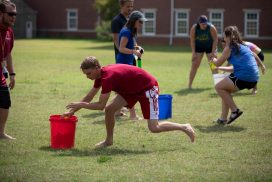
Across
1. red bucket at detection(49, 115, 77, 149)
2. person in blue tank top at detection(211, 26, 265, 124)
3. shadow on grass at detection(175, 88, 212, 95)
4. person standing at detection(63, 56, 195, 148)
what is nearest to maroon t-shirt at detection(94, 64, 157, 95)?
person standing at detection(63, 56, 195, 148)

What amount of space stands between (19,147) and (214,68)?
405 centimetres

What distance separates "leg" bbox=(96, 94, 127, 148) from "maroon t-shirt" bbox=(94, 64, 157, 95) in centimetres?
21

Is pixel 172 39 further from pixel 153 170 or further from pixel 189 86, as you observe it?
pixel 153 170

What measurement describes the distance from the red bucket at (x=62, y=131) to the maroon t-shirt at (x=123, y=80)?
657mm

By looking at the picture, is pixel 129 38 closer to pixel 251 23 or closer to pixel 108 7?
pixel 251 23

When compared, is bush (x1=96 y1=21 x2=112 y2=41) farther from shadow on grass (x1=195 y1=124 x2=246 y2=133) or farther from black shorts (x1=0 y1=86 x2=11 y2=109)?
black shorts (x1=0 y1=86 x2=11 y2=109)

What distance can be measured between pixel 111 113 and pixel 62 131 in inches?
29.9

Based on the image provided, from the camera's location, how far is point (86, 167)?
25.3 feet

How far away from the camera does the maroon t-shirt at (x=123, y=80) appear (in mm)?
8328

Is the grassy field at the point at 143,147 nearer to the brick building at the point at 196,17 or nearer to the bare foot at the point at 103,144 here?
the bare foot at the point at 103,144

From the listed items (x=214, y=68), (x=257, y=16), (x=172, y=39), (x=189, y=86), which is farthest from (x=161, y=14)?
(x=214, y=68)

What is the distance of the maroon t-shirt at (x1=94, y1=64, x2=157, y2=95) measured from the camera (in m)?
8.33

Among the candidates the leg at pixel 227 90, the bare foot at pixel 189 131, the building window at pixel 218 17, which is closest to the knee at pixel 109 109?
the bare foot at pixel 189 131

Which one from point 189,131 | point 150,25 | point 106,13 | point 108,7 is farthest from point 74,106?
point 106,13
